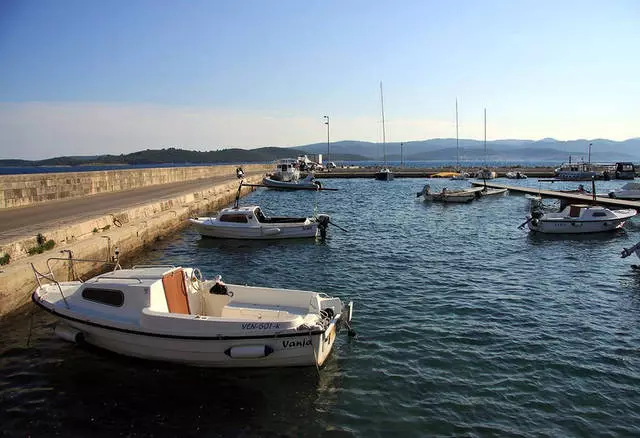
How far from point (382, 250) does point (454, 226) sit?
9.93 metres

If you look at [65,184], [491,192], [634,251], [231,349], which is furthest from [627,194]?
[65,184]

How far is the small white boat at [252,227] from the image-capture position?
24781mm

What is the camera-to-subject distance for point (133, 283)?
1017 cm

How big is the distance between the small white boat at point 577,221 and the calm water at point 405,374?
833 cm

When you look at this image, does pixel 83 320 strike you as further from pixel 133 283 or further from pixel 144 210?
pixel 144 210

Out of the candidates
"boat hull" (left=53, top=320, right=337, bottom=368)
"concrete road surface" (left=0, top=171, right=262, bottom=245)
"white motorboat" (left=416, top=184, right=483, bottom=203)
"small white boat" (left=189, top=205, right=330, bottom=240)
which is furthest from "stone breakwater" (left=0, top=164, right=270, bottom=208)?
"white motorboat" (left=416, top=184, right=483, bottom=203)

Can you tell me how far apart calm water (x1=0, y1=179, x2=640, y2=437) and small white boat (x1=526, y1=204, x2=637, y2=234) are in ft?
27.3

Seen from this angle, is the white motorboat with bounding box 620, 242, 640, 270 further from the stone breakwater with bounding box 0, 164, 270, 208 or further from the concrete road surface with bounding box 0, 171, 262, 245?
the stone breakwater with bounding box 0, 164, 270, 208

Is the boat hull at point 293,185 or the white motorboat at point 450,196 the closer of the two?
the white motorboat at point 450,196

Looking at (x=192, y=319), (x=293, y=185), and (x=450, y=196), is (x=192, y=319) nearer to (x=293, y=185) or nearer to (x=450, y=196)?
(x=450, y=196)

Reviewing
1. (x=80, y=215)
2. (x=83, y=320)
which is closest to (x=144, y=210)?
(x=80, y=215)

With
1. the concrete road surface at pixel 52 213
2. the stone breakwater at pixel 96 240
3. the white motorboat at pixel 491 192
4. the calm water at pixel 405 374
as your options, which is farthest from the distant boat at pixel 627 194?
the concrete road surface at pixel 52 213

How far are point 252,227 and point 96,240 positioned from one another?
28.1 ft

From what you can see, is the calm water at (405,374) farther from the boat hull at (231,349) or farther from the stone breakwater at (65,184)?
the stone breakwater at (65,184)
